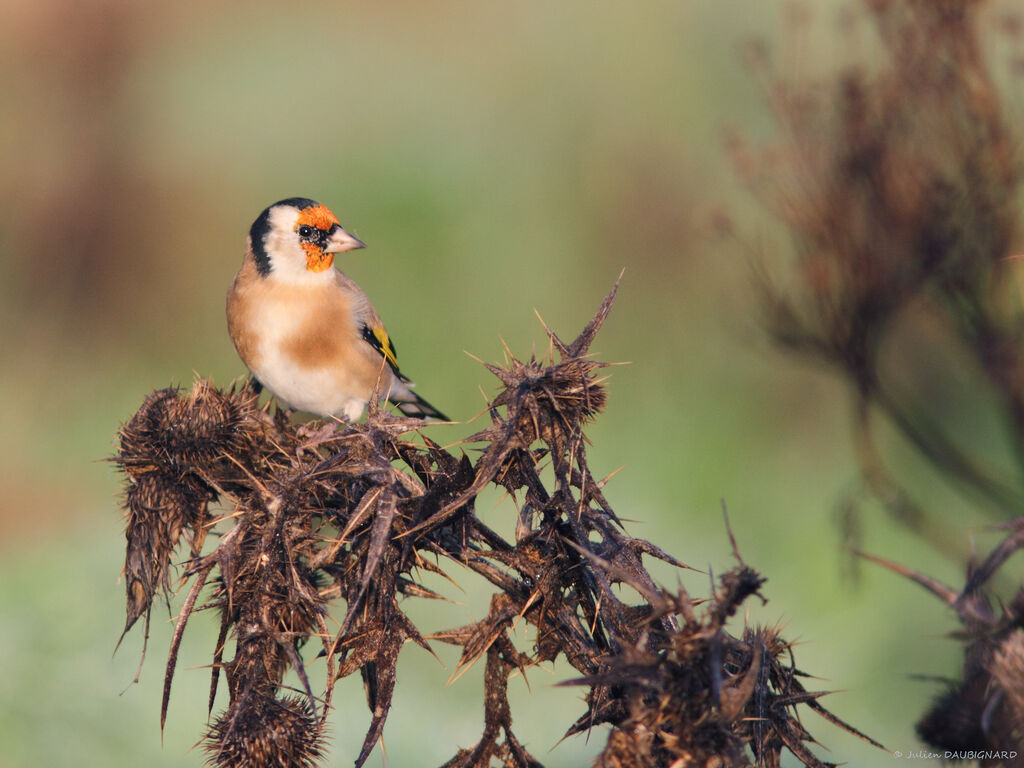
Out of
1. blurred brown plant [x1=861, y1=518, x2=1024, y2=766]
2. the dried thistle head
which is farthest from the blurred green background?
blurred brown plant [x1=861, y1=518, x2=1024, y2=766]

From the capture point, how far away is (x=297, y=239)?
228 inches

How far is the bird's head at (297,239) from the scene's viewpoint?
5.71 m

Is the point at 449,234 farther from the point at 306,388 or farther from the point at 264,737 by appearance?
the point at 264,737

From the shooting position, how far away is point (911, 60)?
7.05 metres

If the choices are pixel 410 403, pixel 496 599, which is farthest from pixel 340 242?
pixel 496 599

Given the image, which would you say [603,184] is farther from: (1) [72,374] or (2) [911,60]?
(1) [72,374]

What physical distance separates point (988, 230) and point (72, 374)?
10662mm

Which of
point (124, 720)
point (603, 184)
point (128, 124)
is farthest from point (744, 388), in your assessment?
point (128, 124)

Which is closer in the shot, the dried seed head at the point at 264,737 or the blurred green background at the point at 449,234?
the dried seed head at the point at 264,737

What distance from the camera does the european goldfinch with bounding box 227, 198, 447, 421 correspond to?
227 inches

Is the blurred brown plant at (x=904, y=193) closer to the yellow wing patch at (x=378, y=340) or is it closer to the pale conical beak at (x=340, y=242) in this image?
the yellow wing patch at (x=378, y=340)

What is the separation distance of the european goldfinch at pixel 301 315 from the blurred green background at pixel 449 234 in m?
4.68

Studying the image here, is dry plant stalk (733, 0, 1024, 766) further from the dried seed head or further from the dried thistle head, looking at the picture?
the dried seed head

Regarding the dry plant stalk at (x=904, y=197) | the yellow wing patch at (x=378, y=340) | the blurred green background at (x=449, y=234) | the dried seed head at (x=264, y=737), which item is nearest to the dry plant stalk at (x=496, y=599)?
the dried seed head at (x=264, y=737)
